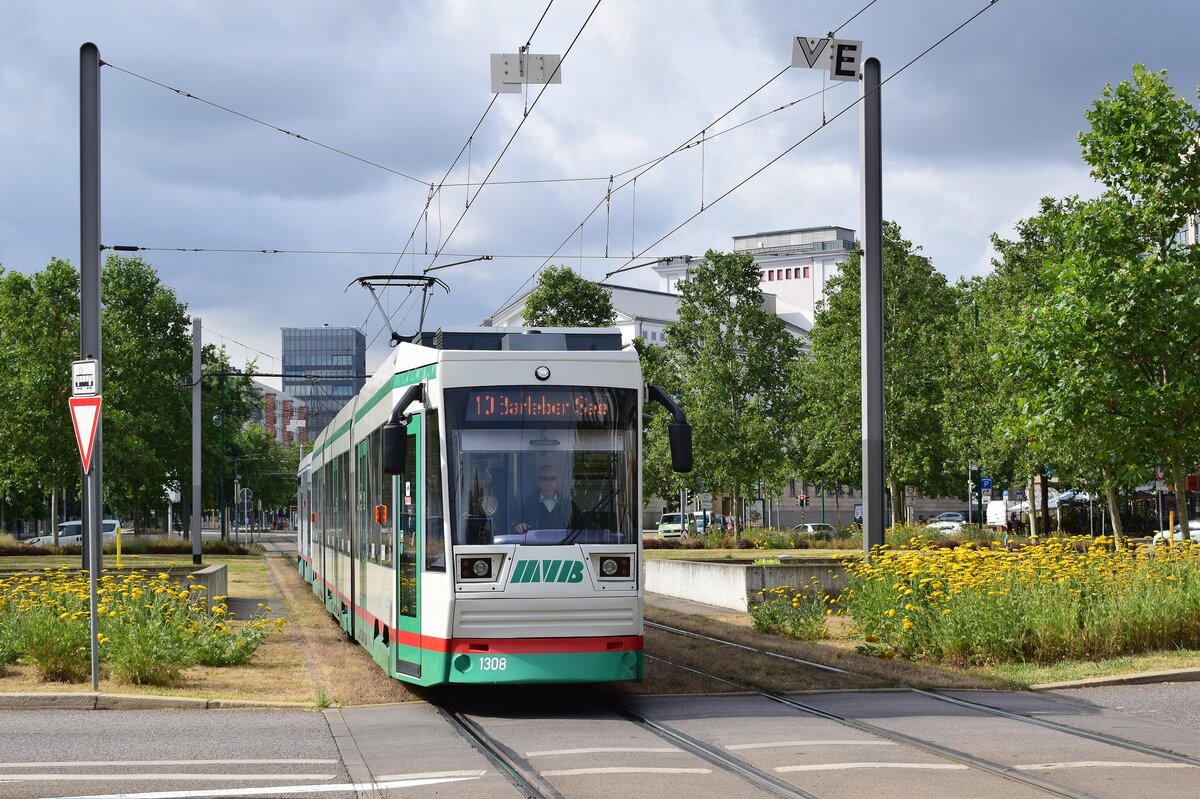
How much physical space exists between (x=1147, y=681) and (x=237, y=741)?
8.60 metres

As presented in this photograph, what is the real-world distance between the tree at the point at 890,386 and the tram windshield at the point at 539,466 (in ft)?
122

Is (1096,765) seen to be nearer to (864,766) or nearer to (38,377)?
(864,766)

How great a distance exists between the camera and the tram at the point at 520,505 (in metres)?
12.3

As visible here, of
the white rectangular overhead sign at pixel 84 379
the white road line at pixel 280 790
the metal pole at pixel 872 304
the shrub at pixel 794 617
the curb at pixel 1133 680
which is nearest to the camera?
the white road line at pixel 280 790

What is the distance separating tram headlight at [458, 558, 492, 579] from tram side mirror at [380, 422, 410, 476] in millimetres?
940

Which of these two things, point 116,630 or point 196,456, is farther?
point 196,456

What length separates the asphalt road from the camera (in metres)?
8.96

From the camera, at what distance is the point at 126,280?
64.0 metres

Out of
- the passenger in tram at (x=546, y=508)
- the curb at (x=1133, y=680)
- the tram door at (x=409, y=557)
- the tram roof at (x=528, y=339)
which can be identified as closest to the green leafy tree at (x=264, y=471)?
the tram door at (x=409, y=557)

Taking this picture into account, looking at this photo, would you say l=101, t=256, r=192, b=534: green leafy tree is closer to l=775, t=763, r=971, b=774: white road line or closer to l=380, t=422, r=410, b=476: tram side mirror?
l=380, t=422, r=410, b=476: tram side mirror

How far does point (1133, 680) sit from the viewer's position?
14148mm

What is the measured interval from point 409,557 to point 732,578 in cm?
1400

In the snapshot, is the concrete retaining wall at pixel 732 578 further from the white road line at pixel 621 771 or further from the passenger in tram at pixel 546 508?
the white road line at pixel 621 771

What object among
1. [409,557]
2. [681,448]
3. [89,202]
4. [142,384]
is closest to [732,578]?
[89,202]
